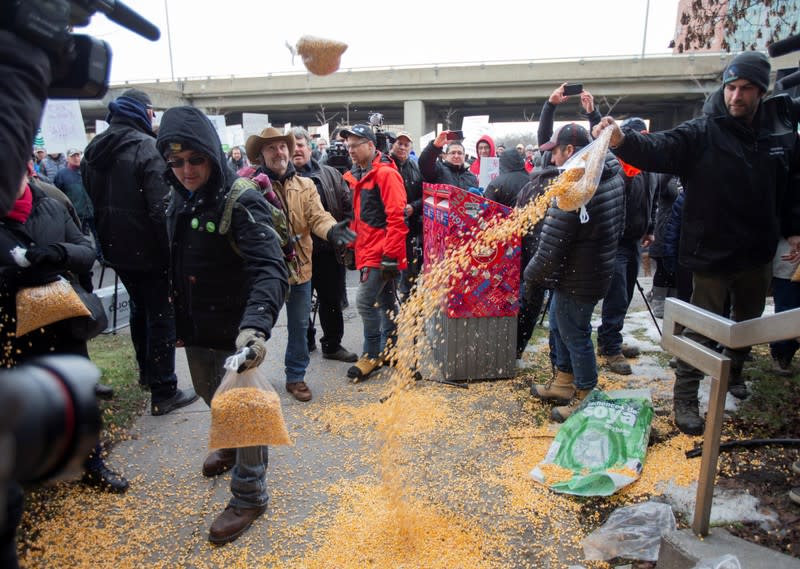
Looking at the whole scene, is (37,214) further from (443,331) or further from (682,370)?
(682,370)

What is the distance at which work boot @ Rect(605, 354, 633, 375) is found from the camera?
15.3 ft

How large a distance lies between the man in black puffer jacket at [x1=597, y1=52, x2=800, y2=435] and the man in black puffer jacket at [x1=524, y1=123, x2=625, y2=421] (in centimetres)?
36

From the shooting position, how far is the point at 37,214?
9.75 ft

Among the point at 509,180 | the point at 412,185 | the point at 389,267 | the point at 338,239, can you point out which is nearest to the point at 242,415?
the point at 338,239

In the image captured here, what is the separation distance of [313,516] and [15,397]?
7.98 ft

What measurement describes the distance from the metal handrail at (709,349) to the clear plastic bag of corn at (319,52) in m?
2.71

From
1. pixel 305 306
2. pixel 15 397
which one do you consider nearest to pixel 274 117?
pixel 305 306

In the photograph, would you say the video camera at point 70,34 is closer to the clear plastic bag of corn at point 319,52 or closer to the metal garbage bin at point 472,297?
the clear plastic bag of corn at point 319,52

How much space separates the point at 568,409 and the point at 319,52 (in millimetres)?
3094

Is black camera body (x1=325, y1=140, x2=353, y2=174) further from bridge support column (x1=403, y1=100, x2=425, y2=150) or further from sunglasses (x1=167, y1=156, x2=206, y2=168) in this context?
bridge support column (x1=403, y1=100, x2=425, y2=150)

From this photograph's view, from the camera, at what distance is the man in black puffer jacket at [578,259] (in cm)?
A: 349

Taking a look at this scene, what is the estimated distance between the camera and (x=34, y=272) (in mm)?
2805

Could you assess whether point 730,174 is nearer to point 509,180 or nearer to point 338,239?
point 509,180

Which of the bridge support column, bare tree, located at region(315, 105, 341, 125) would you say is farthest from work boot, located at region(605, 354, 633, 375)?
bare tree, located at region(315, 105, 341, 125)
